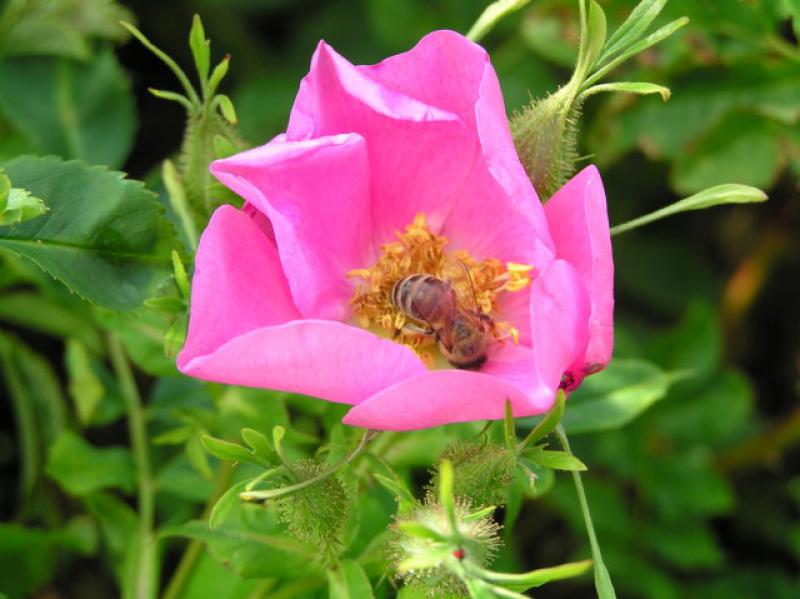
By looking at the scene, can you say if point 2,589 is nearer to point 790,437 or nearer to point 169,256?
point 169,256

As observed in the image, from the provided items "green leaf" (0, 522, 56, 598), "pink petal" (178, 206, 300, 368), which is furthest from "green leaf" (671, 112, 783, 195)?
"green leaf" (0, 522, 56, 598)

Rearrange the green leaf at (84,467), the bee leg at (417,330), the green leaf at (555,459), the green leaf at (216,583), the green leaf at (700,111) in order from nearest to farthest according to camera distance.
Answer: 1. the green leaf at (555,459)
2. the bee leg at (417,330)
3. the green leaf at (216,583)
4. the green leaf at (84,467)
5. the green leaf at (700,111)

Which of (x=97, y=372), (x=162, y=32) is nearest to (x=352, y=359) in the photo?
(x=97, y=372)

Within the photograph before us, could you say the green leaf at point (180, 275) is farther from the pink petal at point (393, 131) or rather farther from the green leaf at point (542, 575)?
the green leaf at point (542, 575)

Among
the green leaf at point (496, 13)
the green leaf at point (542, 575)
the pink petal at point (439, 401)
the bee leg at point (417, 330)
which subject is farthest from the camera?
the bee leg at point (417, 330)

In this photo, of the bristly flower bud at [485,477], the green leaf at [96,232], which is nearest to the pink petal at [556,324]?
the bristly flower bud at [485,477]

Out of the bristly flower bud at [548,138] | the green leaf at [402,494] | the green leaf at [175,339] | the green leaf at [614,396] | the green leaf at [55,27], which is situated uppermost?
the green leaf at [55,27]

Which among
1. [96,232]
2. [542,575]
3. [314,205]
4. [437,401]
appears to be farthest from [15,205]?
[542,575]
